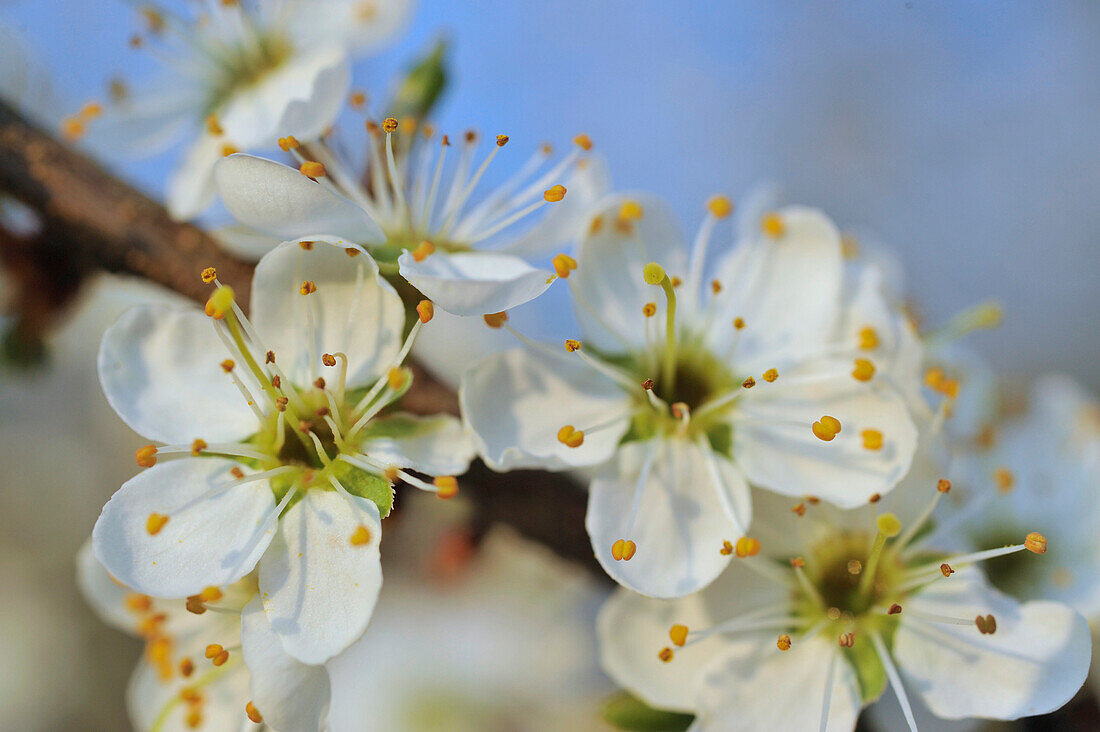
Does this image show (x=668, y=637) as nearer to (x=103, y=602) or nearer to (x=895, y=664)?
(x=895, y=664)

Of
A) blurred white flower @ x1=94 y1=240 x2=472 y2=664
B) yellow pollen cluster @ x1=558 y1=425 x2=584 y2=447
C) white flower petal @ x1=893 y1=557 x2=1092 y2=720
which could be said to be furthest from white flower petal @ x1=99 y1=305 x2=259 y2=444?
white flower petal @ x1=893 y1=557 x2=1092 y2=720

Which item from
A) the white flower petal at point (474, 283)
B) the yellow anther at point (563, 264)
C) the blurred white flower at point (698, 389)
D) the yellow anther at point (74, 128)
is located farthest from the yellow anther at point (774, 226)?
the yellow anther at point (74, 128)

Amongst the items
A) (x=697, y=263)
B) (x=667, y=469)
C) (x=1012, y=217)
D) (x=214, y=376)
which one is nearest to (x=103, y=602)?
(x=214, y=376)

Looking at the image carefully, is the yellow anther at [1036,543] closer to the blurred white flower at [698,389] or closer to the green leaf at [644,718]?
the blurred white flower at [698,389]

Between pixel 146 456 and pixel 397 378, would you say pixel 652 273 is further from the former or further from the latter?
pixel 146 456

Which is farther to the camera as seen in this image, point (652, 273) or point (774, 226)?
point (774, 226)

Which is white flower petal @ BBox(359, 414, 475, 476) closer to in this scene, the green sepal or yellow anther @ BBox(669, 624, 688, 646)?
the green sepal

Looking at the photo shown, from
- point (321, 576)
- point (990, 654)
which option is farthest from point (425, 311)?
point (990, 654)
